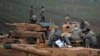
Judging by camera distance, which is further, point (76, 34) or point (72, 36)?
point (72, 36)

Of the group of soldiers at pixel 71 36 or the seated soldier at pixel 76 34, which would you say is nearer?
the group of soldiers at pixel 71 36

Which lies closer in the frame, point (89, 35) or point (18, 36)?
point (89, 35)

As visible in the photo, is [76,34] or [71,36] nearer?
[76,34]

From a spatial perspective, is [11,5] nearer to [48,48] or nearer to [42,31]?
[42,31]

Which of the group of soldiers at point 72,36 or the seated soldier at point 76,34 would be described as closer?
the group of soldiers at point 72,36

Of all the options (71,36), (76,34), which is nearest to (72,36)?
(71,36)

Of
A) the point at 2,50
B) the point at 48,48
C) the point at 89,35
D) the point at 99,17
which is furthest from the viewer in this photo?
the point at 99,17

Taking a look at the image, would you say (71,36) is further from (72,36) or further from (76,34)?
(76,34)

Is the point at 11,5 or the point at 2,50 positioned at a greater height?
the point at 11,5

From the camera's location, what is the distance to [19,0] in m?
27.8

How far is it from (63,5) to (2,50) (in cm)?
1256

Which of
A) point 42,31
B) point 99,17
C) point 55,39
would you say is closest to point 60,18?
point 99,17

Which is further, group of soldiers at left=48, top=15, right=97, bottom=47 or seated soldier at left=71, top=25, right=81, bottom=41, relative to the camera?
seated soldier at left=71, top=25, right=81, bottom=41

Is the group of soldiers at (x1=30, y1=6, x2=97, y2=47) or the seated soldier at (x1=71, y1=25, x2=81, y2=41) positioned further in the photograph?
the seated soldier at (x1=71, y1=25, x2=81, y2=41)
